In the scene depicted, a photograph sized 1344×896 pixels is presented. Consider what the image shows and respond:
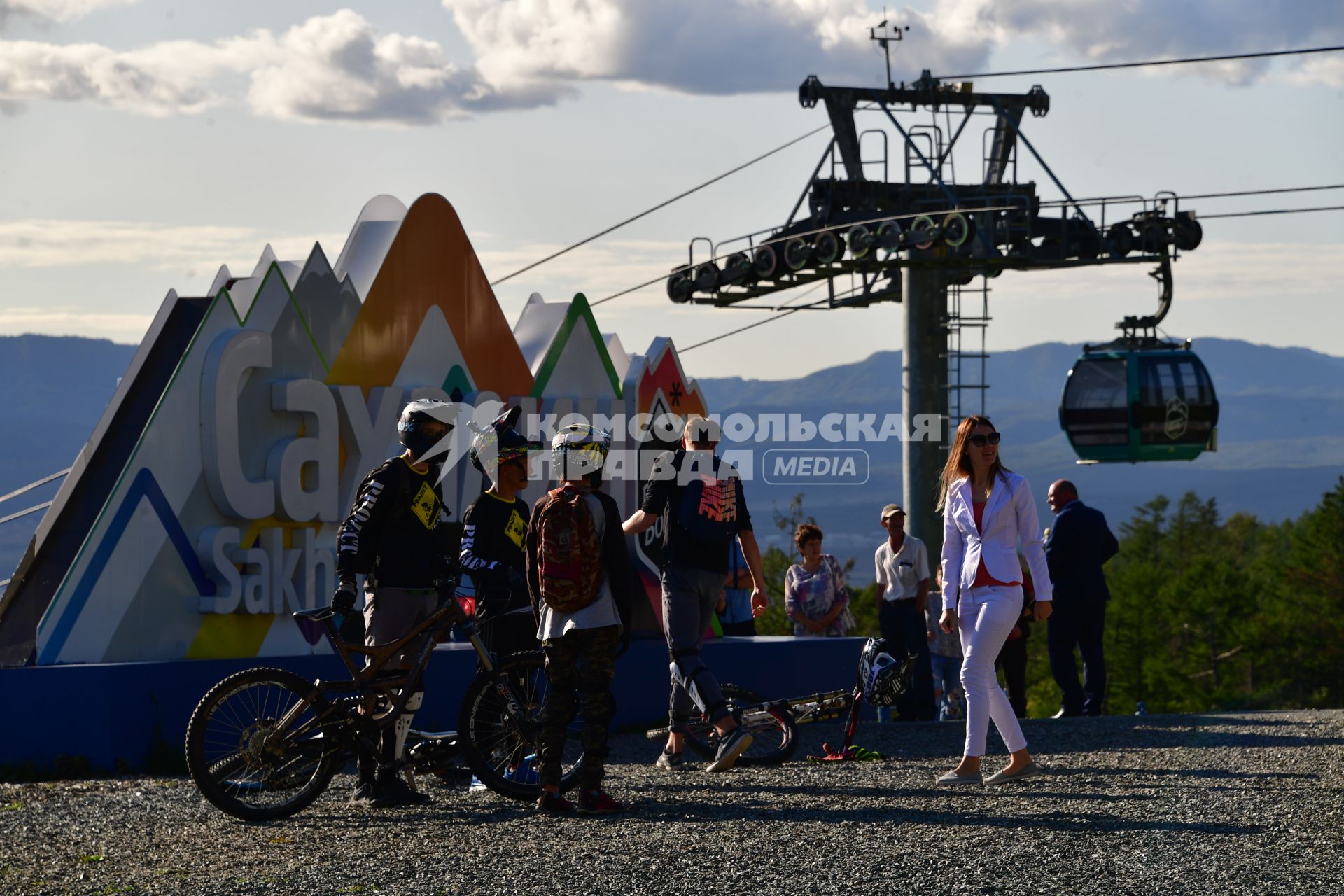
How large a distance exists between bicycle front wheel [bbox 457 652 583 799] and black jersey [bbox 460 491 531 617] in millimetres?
516

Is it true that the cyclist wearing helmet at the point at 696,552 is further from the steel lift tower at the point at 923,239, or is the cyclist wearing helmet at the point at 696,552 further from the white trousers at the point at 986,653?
the steel lift tower at the point at 923,239

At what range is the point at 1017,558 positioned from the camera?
883 centimetres

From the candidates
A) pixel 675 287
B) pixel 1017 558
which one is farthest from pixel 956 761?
pixel 675 287

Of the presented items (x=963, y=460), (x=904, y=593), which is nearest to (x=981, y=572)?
(x=963, y=460)

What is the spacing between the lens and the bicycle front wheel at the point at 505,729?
8609 millimetres

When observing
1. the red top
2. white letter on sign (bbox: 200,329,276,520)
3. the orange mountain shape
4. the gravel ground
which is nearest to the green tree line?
the orange mountain shape

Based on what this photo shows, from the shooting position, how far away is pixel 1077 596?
46.4 ft

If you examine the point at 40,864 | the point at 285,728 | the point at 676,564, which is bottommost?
the point at 40,864

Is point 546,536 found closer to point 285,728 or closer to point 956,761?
point 285,728

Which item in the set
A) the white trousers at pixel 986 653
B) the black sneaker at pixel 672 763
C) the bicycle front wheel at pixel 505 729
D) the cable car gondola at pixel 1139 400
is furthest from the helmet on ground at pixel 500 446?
the cable car gondola at pixel 1139 400

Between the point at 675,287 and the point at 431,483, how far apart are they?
95.3ft

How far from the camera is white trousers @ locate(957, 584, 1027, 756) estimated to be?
28.7 ft

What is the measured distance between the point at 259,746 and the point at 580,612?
64.4 inches

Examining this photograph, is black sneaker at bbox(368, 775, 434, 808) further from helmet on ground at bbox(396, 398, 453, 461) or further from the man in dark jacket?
the man in dark jacket
